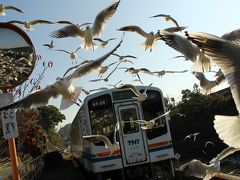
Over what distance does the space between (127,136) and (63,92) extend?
633cm

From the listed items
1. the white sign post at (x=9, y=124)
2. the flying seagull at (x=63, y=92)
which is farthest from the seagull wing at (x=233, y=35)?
the white sign post at (x=9, y=124)

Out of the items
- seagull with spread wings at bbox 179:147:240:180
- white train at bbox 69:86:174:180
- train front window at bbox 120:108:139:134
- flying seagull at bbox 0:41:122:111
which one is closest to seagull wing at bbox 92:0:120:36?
flying seagull at bbox 0:41:122:111

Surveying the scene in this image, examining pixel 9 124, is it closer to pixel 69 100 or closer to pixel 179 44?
pixel 69 100

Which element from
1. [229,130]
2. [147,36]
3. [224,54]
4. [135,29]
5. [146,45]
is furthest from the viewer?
[146,45]

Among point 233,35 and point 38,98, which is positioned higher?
point 233,35

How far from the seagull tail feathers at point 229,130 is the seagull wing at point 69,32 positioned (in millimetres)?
5421

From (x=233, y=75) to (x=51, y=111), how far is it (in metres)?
46.7

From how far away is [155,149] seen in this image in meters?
13.6

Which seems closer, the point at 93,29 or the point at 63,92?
the point at 63,92

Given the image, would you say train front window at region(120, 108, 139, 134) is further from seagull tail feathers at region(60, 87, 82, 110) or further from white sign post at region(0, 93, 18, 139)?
white sign post at region(0, 93, 18, 139)

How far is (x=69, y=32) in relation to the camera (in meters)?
9.69

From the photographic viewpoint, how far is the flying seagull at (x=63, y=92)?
6.99m

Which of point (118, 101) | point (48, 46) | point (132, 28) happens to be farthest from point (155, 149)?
point (132, 28)

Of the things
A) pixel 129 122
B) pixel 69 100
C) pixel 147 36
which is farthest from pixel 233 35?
pixel 129 122
